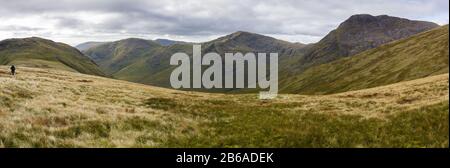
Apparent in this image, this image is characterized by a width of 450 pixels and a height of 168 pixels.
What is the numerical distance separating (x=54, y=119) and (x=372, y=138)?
54.2ft

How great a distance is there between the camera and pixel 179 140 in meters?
20.9
